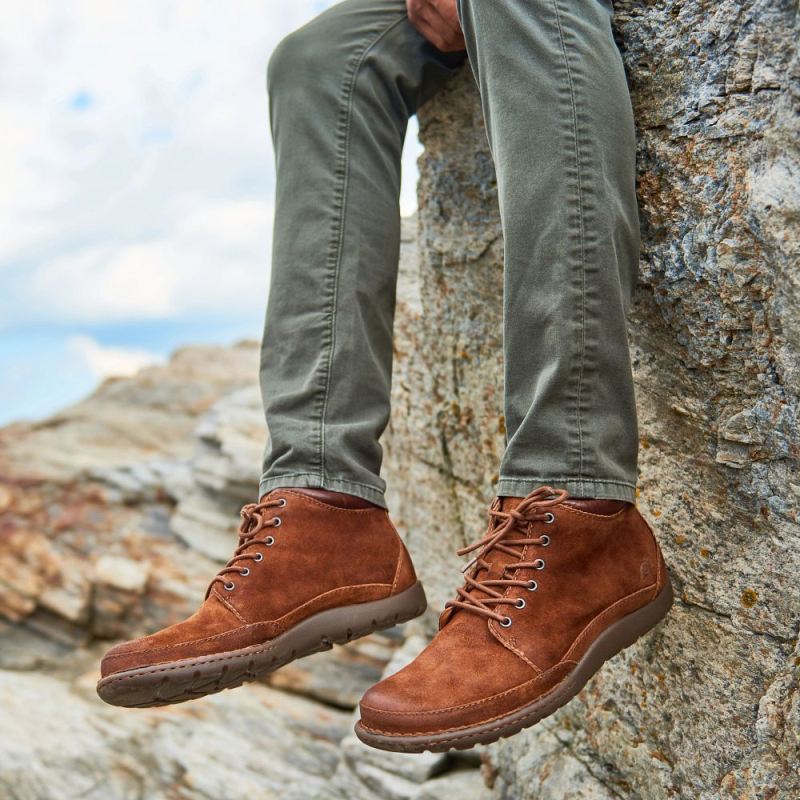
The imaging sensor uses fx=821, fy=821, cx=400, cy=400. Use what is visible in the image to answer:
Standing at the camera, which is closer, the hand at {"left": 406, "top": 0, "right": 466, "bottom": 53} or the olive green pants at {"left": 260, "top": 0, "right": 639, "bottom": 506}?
the olive green pants at {"left": 260, "top": 0, "right": 639, "bottom": 506}

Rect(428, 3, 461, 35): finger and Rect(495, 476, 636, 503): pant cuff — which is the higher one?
Rect(428, 3, 461, 35): finger

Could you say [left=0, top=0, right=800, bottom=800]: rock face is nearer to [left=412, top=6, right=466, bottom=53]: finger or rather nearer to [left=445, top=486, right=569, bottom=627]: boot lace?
[left=412, top=6, right=466, bottom=53]: finger

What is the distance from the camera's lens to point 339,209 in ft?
6.97

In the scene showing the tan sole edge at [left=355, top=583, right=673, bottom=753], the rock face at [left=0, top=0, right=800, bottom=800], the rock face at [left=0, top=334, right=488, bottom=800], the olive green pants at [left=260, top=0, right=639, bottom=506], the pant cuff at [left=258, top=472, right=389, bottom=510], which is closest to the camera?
the tan sole edge at [left=355, top=583, right=673, bottom=753]

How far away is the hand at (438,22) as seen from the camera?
218 cm

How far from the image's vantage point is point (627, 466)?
1771 millimetres

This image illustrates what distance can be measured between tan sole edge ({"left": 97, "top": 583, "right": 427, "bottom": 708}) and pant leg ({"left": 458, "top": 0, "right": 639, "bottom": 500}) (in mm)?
524

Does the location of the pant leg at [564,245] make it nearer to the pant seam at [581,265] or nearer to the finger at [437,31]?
the pant seam at [581,265]

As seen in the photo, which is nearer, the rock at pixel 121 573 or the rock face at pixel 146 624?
the rock face at pixel 146 624

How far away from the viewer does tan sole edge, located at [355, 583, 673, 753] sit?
1609 millimetres

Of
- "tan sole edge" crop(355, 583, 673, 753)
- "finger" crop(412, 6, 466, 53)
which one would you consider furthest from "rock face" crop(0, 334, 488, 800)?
"finger" crop(412, 6, 466, 53)

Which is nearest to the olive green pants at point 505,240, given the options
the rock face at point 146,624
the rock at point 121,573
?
the rock face at point 146,624

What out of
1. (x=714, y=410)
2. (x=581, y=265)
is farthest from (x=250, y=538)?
(x=714, y=410)

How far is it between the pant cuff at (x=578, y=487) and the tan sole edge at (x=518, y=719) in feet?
0.96
